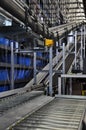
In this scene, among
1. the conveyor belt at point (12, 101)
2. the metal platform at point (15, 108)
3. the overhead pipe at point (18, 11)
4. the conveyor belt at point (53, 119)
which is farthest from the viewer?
the conveyor belt at point (12, 101)

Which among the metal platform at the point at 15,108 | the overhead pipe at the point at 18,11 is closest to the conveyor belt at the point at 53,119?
the metal platform at the point at 15,108

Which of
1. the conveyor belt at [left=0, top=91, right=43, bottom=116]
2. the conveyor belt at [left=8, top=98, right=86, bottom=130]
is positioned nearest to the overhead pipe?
the conveyor belt at [left=0, top=91, right=43, bottom=116]

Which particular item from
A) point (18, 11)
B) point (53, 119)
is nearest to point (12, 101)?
point (53, 119)

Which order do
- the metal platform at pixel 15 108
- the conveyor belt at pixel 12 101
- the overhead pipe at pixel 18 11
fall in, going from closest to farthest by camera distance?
the metal platform at pixel 15 108 → the overhead pipe at pixel 18 11 → the conveyor belt at pixel 12 101

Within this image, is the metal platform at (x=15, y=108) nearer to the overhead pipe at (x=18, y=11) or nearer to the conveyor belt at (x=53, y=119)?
the conveyor belt at (x=53, y=119)

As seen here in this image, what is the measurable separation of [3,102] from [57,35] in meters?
3.72

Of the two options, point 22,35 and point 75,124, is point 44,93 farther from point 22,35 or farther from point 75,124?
point 75,124

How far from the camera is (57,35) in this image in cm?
718

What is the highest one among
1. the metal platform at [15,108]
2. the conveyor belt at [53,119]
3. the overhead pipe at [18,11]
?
the overhead pipe at [18,11]

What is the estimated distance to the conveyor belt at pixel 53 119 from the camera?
107 inches

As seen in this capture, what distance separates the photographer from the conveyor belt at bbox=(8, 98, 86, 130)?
2719mm

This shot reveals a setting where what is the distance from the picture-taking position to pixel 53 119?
124 inches

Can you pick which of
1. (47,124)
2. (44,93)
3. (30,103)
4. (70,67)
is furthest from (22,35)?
(70,67)

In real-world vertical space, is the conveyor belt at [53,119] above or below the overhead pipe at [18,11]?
below
